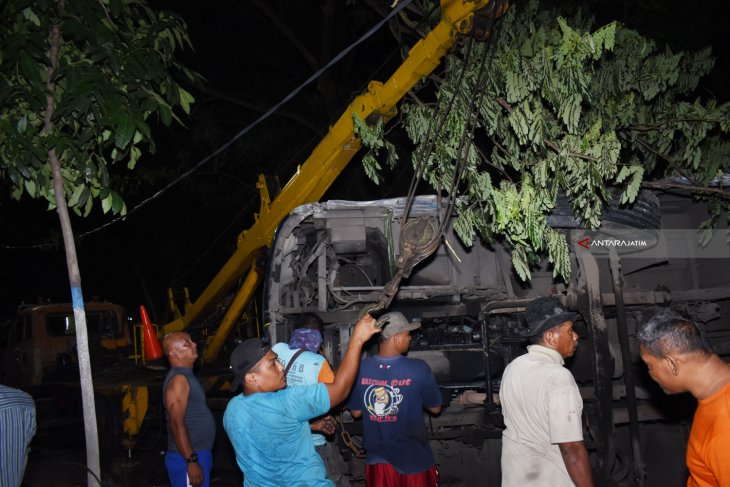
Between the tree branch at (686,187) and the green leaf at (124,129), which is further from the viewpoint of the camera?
the tree branch at (686,187)

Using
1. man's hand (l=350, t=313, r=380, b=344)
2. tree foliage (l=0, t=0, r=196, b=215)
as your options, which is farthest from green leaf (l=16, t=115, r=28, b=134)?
man's hand (l=350, t=313, r=380, b=344)

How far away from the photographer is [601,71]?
5.88 meters

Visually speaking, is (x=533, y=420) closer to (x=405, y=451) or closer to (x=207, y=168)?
(x=405, y=451)

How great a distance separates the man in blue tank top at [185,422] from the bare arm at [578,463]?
8.97ft

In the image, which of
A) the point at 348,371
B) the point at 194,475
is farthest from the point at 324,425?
the point at 348,371

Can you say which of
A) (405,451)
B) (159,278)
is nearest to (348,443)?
(405,451)

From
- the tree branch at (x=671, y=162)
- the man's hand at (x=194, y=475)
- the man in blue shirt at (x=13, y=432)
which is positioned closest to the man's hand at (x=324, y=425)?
the man's hand at (x=194, y=475)

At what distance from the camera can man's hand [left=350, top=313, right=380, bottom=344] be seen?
3.51 metres

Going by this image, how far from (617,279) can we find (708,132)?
2.76 meters

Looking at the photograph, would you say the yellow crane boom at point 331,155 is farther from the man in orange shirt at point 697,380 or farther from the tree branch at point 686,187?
the man in orange shirt at point 697,380

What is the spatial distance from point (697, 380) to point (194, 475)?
3536mm

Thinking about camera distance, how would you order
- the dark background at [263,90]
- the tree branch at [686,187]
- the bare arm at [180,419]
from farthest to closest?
the dark background at [263,90], the tree branch at [686,187], the bare arm at [180,419]

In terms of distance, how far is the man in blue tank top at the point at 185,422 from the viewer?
475cm

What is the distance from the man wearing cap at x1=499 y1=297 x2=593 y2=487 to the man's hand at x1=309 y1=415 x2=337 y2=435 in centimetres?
182
